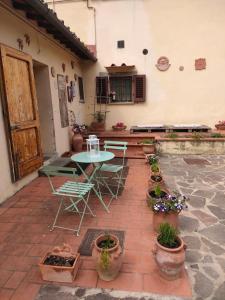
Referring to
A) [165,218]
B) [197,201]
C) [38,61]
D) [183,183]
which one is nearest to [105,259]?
[165,218]

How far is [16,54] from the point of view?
413cm

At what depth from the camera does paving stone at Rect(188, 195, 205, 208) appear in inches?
147

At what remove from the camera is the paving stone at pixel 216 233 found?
2.83 m

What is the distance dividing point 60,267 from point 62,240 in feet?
2.21

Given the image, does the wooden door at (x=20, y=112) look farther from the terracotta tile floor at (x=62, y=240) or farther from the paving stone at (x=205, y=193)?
the paving stone at (x=205, y=193)

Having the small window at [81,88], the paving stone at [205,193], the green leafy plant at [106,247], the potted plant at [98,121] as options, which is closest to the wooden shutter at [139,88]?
the potted plant at [98,121]

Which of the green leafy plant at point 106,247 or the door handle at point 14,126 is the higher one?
the door handle at point 14,126

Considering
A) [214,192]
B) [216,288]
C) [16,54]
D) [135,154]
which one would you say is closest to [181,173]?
[214,192]

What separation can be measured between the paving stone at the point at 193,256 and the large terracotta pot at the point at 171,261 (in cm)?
32

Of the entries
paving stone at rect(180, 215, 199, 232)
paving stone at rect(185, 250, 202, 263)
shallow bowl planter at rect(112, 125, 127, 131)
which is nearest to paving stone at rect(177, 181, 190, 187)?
paving stone at rect(180, 215, 199, 232)

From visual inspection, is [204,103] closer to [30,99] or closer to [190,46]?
[190,46]

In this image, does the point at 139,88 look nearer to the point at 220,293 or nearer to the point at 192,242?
the point at 192,242

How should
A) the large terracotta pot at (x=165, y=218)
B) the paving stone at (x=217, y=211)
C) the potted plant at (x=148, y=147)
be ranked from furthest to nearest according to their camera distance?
the potted plant at (x=148, y=147) → the paving stone at (x=217, y=211) → the large terracotta pot at (x=165, y=218)

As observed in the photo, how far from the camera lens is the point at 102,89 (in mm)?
8703
